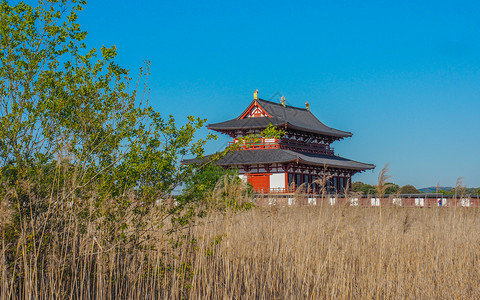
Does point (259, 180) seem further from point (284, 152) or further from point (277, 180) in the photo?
point (284, 152)

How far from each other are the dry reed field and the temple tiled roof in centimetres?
1985

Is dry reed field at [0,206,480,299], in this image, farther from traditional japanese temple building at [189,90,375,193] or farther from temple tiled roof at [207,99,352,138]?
temple tiled roof at [207,99,352,138]

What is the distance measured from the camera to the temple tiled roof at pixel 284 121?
25.8m

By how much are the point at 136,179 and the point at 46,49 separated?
1.42 m

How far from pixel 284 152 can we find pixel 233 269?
810 inches

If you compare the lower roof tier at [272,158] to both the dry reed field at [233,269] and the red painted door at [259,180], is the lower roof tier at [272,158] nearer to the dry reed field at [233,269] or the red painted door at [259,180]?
the red painted door at [259,180]

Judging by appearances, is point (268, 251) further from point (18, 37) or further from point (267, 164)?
point (267, 164)

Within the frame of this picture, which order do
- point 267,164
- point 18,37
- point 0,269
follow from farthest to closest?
point 267,164
point 18,37
point 0,269

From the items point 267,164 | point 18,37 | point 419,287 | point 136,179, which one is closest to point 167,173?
point 136,179

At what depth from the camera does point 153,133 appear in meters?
3.88

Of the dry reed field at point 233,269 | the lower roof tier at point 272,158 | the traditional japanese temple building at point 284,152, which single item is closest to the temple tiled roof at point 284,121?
the traditional japanese temple building at point 284,152

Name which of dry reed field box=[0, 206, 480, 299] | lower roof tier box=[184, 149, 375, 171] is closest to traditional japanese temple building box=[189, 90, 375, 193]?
lower roof tier box=[184, 149, 375, 171]

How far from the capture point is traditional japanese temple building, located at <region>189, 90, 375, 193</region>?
24250 millimetres

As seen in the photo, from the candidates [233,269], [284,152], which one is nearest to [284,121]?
[284,152]
